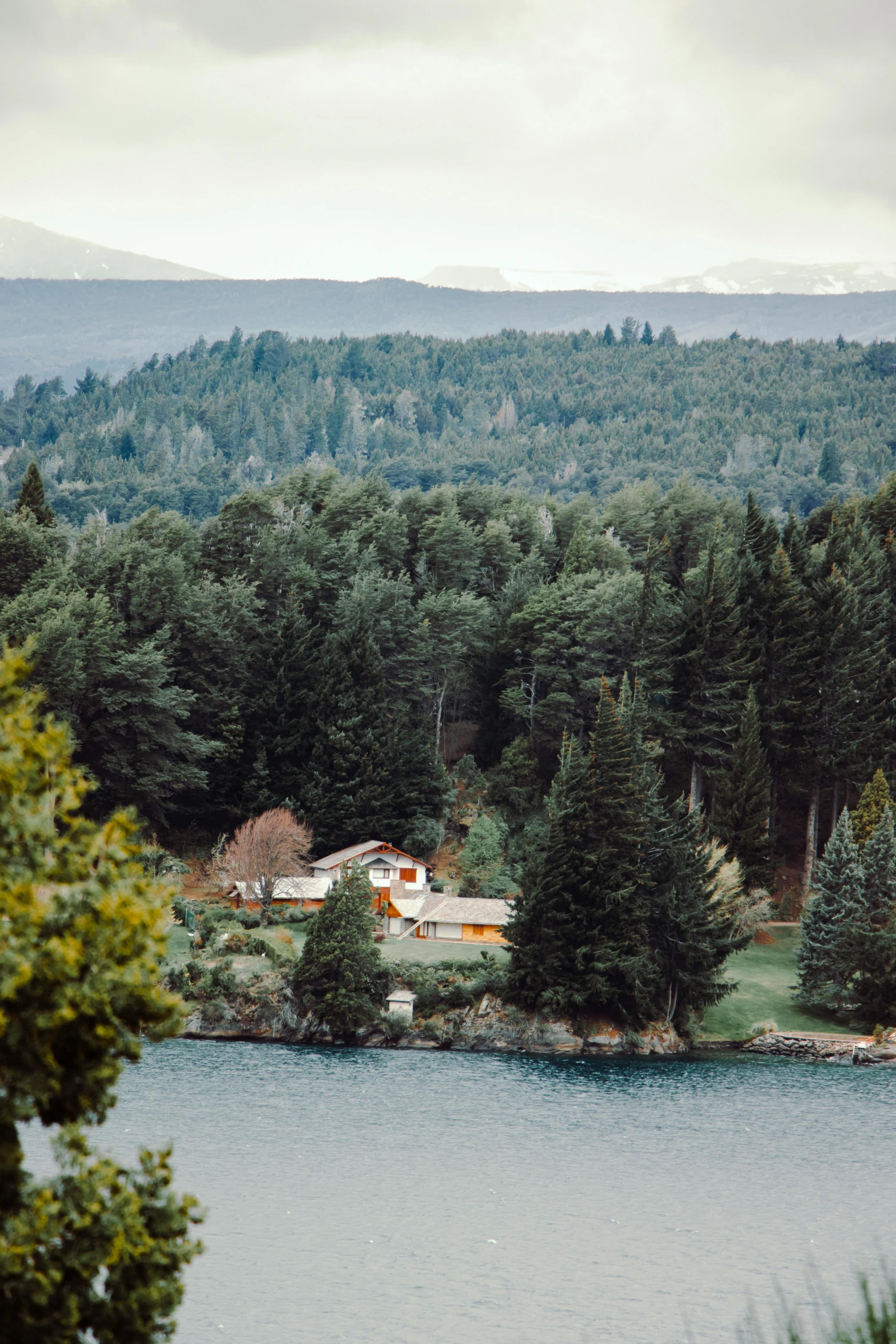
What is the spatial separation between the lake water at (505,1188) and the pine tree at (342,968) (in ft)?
→ 5.67

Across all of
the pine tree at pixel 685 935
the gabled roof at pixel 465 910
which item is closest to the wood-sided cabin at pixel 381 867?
the gabled roof at pixel 465 910

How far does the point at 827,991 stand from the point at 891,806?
38.9 feet

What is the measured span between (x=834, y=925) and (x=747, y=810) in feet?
35.4

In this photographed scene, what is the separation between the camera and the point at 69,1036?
12.9 metres

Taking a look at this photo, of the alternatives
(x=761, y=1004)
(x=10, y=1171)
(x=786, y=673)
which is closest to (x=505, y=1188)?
(x=761, y=1004)

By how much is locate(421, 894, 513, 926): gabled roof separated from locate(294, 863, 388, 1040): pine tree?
10.2 metres

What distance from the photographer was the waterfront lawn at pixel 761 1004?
199 feet

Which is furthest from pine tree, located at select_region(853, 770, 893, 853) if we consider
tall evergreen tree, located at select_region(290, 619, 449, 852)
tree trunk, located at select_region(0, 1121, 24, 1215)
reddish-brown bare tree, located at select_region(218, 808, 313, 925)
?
tree trunk, located at select_region(0, 1121, 24, 1215)

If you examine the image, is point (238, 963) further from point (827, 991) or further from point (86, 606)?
point (827, 991)

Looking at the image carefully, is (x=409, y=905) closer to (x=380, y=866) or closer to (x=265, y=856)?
(x=380, y=866)

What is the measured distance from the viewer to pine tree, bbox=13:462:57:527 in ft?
266

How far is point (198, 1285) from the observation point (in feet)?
99.8

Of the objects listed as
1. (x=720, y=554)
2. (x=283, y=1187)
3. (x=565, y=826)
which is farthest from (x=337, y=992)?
(x=720, y=554)

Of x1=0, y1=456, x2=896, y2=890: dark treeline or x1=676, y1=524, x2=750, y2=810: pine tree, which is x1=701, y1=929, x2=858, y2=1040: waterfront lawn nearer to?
x1=0, y1=456, x2=896, y2=890: dark treeline
